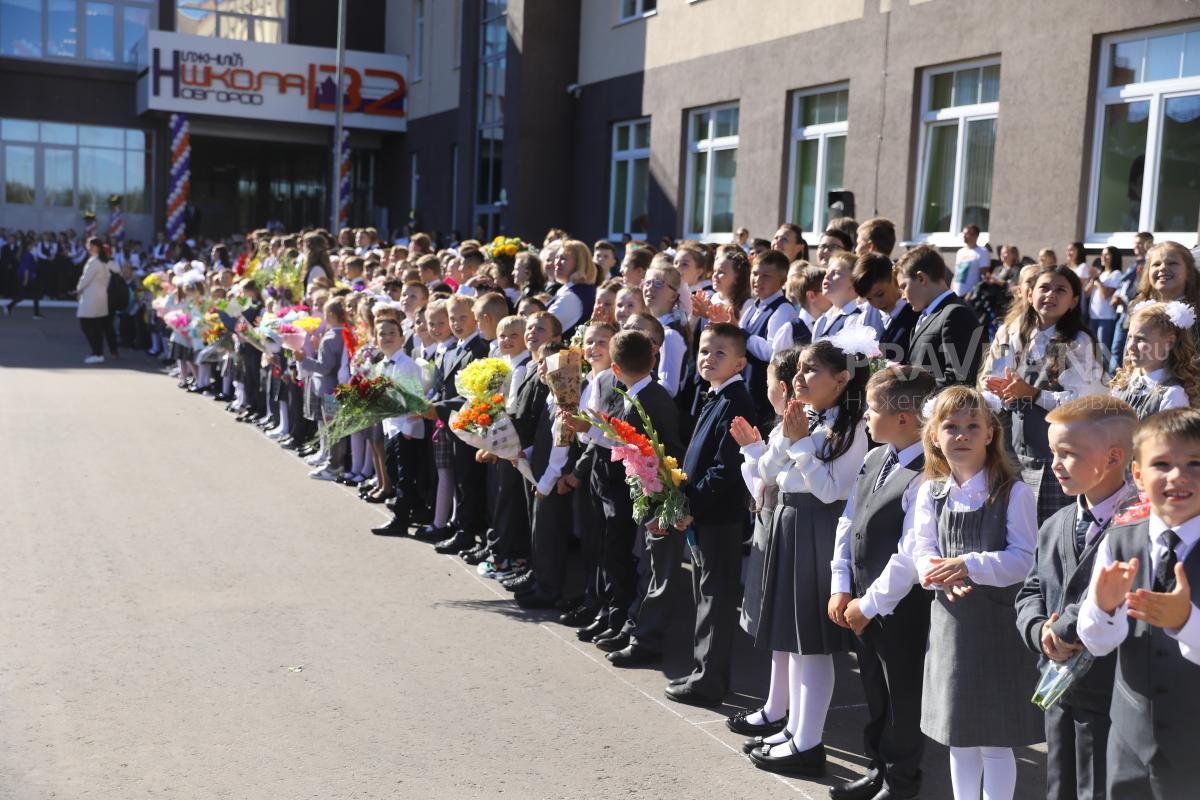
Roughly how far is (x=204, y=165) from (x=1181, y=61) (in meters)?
36.7

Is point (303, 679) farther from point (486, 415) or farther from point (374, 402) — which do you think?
point (374, 402)

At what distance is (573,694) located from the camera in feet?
18.4

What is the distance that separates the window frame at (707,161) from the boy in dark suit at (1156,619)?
16464mm

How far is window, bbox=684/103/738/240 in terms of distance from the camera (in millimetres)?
19734

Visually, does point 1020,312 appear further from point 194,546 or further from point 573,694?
point 194,546

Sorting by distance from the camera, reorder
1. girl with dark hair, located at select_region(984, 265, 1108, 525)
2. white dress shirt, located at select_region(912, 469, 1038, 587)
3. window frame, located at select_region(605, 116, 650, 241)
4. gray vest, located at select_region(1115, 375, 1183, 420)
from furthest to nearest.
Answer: window frame, located at select_region(605, 116, 650, 241) < girl with dark hair, located at select_region(984, 265, 1108, 525) < gray vest, located at select_region(1115, 375, 1183, 420) < white dress shirt, located at select_region(912, 469, 1038, 587)

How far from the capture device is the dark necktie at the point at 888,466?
4418 millimetres

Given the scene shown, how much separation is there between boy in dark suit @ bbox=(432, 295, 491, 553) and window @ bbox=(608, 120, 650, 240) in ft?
43.9

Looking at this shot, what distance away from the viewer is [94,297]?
65.9ft

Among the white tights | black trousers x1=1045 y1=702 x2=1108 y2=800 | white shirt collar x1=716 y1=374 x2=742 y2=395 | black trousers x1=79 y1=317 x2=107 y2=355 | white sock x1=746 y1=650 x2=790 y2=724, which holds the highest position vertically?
white shirt collar x1=716 y1=374 x2=742 y2=395

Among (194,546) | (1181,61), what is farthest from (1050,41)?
(194,546)

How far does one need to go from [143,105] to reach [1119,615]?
117ft

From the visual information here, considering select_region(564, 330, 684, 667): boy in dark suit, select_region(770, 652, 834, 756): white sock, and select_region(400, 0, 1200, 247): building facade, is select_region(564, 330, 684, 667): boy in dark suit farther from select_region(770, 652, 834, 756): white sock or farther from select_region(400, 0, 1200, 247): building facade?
select_region(400, 0, 1200, 247): building facade

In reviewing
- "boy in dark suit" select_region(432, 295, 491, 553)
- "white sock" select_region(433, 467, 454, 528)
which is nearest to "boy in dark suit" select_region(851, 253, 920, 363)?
"boy in dark suit" select_region(432, 295, 491, 553)
